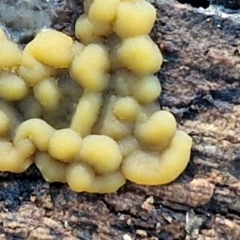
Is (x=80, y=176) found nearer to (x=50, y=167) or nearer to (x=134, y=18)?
(x=50, y=167)

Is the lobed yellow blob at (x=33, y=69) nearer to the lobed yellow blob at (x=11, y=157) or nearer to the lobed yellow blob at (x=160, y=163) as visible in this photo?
the lobed yellow blob at (x=11, y=157)

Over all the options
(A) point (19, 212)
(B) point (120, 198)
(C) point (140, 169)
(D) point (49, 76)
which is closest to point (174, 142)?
(C) point (140, 169)

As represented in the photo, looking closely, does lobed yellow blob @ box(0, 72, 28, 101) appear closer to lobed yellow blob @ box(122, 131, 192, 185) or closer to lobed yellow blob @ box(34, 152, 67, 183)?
lobed yellow blob @ box(34, 152, 67, 183)

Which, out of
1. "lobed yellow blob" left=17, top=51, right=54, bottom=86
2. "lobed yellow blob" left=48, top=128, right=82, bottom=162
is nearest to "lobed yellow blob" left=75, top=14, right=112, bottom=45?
"lobed yellow blob" left=17, top=51, right=54, bottom=86

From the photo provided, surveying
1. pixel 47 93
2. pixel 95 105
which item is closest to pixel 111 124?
pixel 95 105

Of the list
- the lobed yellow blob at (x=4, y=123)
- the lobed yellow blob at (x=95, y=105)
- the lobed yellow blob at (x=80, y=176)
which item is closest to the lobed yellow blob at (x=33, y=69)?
the lobed yellow blob at (x=95, y=105)

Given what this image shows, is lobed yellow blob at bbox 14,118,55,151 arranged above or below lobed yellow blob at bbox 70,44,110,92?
below

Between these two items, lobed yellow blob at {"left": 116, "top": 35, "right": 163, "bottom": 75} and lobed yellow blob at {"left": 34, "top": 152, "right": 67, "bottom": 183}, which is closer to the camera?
lobed yellow blob at {"left": 116, "top": 35, "right": 163, "bottom": 75}
